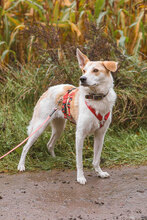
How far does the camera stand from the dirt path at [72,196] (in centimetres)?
292

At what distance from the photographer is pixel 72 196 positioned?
3396 millimetres

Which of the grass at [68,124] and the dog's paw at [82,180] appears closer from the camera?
the dog's paw at [82,180]

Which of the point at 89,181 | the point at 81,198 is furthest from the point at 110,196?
the point at 89,181

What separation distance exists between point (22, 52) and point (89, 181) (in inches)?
145

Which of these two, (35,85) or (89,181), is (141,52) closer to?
(35,85)

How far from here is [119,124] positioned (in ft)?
17.7

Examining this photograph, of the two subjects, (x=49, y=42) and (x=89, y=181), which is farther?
(x=49, y=42)

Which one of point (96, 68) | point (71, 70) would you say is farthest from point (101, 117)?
point (71, 70)

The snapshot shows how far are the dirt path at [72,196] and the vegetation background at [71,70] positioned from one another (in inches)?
16.1

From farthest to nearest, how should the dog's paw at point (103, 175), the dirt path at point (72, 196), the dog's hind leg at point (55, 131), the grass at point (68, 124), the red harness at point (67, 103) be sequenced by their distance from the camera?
the dog's hind leg at point (55, 131) → the grass at point (68, 124) → the red harness at point (67, 103) → the dog's paw at point (103, 175) → the dirt path at point (72, 196)

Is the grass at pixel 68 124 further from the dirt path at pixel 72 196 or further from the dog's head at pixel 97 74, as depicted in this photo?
the dog's head at pixel 97 74

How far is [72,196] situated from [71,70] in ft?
8.77

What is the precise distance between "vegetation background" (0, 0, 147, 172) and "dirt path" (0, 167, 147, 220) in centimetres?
41

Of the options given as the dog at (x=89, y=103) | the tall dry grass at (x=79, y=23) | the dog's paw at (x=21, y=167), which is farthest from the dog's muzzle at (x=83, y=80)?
the tall dry grass at (x=79, y=23)
